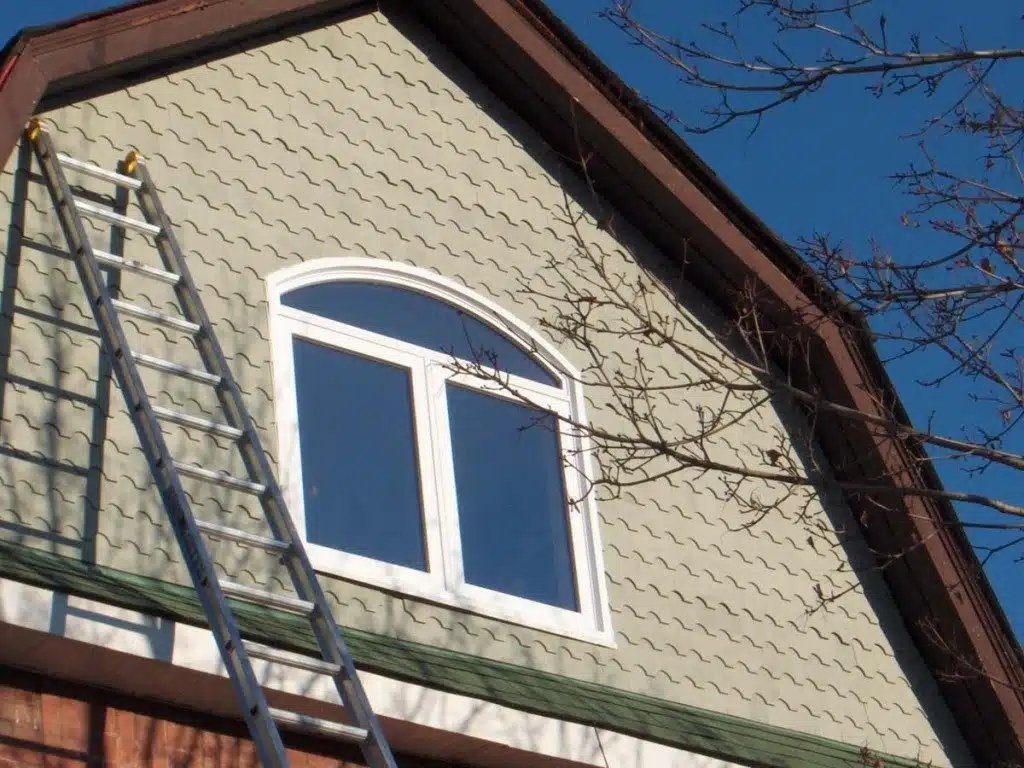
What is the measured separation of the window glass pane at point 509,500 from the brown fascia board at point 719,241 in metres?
1.36

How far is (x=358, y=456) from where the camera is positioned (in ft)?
29.6

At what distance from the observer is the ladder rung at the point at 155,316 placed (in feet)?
26.5

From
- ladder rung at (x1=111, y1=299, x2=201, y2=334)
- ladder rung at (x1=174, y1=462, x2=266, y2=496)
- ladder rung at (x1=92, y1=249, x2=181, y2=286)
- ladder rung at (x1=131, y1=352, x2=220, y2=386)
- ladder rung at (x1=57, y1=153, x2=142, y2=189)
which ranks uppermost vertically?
ladder rung at (x1=57, y1=153, x2=142, y2=189)

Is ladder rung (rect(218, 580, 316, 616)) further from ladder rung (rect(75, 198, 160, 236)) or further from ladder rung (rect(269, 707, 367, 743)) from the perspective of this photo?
ladder rung (rect(75, 198, 160, 236))

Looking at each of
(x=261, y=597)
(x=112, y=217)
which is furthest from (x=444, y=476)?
(x=261, y=597)

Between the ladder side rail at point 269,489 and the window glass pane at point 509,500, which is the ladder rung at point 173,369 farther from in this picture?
the window glass pane at point 509,500

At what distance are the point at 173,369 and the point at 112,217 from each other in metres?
0.94

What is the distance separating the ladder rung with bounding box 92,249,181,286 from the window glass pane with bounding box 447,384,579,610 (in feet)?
5.70

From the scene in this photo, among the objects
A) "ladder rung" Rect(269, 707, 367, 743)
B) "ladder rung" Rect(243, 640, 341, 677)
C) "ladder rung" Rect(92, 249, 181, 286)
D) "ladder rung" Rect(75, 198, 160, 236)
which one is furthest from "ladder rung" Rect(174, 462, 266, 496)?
"ladder rung" Rect(75, 198, 160, 236)

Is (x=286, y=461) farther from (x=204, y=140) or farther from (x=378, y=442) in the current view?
(x=204, y=140)

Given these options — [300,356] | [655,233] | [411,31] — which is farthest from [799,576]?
[411,31]

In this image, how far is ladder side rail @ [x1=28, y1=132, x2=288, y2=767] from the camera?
251 inches

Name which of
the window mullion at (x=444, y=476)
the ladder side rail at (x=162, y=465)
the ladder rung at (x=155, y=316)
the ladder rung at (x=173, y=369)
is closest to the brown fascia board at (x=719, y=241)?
the ladder side rail at (x=162, y=465)

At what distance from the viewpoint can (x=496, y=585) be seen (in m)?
9.02
